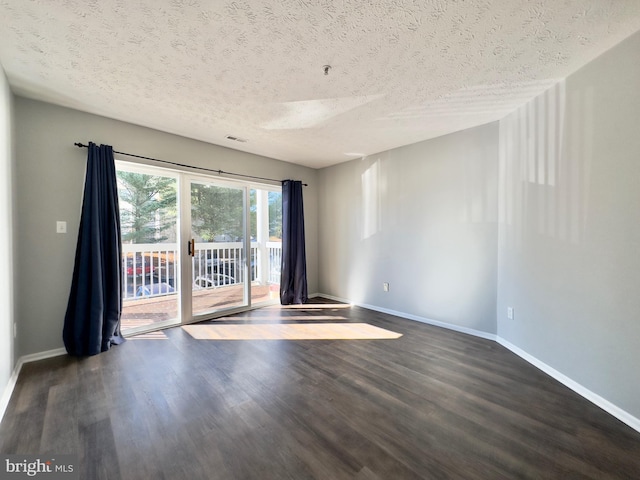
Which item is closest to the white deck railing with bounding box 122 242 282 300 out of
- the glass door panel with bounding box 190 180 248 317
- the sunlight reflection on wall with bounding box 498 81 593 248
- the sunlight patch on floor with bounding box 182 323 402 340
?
the glass door panel with bounding box 190 180 248 317

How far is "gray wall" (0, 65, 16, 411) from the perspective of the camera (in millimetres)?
1961

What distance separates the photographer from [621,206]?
5.79 feet

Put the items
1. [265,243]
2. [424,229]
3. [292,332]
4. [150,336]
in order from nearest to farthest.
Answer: [150,336] < [292,332] < [424,229] < [265,243]

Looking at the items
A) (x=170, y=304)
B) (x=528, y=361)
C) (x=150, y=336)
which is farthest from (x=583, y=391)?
(x=170, y=304)

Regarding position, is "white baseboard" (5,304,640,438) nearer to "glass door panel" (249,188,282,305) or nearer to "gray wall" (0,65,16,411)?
"gray wall" (0,65,16,411)

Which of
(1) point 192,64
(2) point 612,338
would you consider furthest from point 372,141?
(2) point 612,338

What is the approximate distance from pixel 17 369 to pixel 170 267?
1899mm

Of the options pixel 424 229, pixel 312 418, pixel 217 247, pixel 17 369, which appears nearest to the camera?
pixel 312 418

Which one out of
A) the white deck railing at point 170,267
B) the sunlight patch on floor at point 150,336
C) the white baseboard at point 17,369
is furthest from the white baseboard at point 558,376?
the white baseboard at point 17,369

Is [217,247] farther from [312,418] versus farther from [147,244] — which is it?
[312,418]

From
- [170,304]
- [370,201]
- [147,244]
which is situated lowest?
[170,304]

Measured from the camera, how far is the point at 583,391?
6.54 ft

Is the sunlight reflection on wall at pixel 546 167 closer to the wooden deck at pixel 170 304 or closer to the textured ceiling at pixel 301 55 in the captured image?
the textured ceiling at pixel 301 55

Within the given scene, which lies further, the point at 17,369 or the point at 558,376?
the point at 17,369
